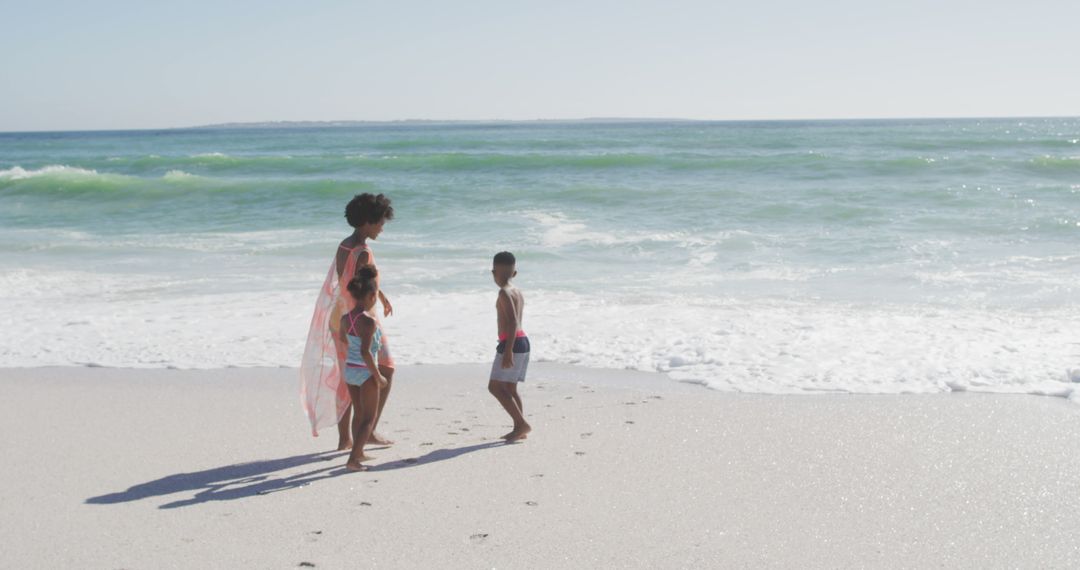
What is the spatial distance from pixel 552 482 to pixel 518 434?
678 millimetres

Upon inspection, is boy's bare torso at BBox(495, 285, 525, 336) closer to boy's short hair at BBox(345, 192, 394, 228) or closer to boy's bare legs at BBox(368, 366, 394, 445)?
boy's bare legs at BBox(368, 366, 394, 445)

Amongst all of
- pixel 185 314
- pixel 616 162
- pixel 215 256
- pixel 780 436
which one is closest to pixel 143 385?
pixel 185 314

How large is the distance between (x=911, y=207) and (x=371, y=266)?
48.6 ft

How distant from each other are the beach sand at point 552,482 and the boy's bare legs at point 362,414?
112 mm

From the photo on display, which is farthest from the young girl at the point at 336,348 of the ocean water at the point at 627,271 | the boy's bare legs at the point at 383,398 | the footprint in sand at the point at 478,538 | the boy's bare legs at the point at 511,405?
the ocean water at the point at 627,271

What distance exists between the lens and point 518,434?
509cm

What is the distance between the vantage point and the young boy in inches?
196

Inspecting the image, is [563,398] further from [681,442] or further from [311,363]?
[311,363]

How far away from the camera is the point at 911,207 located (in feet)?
57.0

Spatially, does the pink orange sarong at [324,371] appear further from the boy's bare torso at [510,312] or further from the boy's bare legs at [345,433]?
the boy's bare torso at [510,312]

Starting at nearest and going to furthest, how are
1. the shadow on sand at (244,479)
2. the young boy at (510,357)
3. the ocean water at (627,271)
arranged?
the shadow on sand at (244,479) → the young boy at (510,357) → the ocean water at (627,271)

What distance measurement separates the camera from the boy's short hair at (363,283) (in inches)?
181

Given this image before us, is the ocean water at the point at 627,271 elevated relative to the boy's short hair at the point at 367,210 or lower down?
lower down

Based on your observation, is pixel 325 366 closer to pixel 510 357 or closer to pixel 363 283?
pixel 363 283
